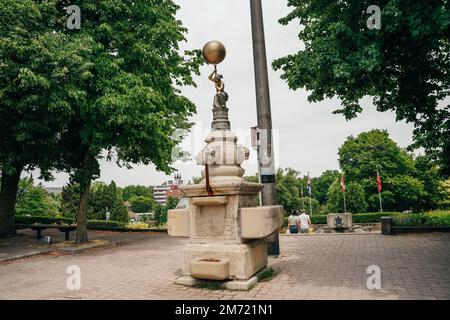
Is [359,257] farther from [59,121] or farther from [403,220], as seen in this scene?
[59,121]

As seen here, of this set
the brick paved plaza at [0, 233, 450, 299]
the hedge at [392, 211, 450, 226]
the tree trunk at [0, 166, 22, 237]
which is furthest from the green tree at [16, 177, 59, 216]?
the hedge at [392, 211, 450, 226]

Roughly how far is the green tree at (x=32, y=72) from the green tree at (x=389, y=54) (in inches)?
291

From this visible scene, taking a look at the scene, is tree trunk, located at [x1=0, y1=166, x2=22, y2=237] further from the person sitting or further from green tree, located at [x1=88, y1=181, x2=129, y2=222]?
green tree, located at [x1=88, y1=181, x2=129, y2=222]

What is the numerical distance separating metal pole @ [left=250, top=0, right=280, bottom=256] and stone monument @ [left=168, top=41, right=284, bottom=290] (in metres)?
1.84

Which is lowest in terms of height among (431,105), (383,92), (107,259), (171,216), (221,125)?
(107,259)

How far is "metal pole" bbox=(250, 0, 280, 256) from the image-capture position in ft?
27.3

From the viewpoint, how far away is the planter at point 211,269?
17.3 ft

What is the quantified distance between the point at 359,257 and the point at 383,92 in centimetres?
469

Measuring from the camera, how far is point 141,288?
228 inches

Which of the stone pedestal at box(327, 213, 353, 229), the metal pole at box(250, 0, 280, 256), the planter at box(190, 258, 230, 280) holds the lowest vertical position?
the stone pedestal at box(327, 213, 353, 229)

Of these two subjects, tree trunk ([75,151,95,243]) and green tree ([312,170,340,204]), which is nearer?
tree trunk ([75,151,95,243])

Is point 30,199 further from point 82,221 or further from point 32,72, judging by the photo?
point 32,72
